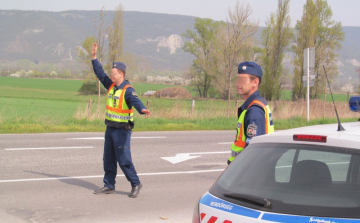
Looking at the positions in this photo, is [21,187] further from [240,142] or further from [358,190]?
[358,190]

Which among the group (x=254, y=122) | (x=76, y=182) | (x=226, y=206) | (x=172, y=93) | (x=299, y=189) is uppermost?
(x=254, y=122)

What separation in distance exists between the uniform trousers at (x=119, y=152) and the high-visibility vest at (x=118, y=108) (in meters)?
0.17

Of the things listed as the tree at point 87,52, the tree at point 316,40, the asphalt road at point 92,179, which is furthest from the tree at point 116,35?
the asphalt road at point 92,179

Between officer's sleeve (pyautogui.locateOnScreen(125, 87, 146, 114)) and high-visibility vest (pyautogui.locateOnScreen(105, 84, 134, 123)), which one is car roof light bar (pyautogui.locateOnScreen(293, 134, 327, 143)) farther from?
high-visibility vest (pyautogui.locateOnScreen(105, 84, 134, 123))

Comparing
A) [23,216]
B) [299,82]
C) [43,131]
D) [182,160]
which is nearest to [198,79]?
[299,82]

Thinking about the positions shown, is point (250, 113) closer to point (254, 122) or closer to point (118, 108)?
point (254, 122)

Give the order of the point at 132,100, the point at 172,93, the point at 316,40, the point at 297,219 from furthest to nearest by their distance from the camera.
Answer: the point at 172,93
the point at 316,40
the point at 132,100
the point at 297,219

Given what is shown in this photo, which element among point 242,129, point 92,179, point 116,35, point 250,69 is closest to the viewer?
point 242,129

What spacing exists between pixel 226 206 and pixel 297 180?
49 cm

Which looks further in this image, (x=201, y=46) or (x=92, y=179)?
(x=201, y=46)

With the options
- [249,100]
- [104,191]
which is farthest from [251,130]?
[104,191]

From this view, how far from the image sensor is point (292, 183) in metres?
2.90

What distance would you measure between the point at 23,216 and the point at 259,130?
3.43 m

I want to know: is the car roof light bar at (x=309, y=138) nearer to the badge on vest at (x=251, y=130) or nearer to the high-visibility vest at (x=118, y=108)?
the badge on vest at (x=251, y=130)
